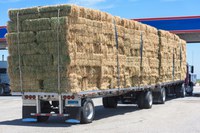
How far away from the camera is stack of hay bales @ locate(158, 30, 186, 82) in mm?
22438

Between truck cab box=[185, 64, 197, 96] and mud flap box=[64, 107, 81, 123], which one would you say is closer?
mud flap box=[64, 107, 81, 123]

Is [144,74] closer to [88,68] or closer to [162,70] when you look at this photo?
[162,70]

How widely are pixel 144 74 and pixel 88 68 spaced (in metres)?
5.38

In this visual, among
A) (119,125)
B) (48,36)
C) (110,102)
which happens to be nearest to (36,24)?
(48,36)

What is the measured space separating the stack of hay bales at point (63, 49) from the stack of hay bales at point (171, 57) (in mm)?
6355

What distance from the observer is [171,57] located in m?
24.9

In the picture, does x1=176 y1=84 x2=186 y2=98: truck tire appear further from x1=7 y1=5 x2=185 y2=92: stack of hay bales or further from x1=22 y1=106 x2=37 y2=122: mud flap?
x1=22 y1=106 x2=37 y2=122: mud flap

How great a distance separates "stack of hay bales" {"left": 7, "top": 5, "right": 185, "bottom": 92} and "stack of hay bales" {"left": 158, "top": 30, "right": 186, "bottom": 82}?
6355mm

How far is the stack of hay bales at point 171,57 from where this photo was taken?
22.4 metres

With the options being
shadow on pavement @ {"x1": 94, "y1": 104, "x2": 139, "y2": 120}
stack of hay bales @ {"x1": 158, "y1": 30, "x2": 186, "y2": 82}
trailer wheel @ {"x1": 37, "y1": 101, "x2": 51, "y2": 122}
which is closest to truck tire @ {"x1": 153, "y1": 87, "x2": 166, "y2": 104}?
stack of hay bales @ {"x1": 158, "y1": 30, "x2": 186, "y2": 82}

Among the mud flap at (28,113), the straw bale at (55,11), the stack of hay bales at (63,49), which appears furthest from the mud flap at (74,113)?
the straw bale at (55,11)

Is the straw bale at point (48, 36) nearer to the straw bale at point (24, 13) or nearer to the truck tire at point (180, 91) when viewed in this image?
the straw bale at point (24, 13)

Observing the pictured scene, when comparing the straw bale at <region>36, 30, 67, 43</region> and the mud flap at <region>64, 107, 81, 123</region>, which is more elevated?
the straw bale at <region>36, 30, 67, 43</region>

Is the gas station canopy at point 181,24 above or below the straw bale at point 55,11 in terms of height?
above
